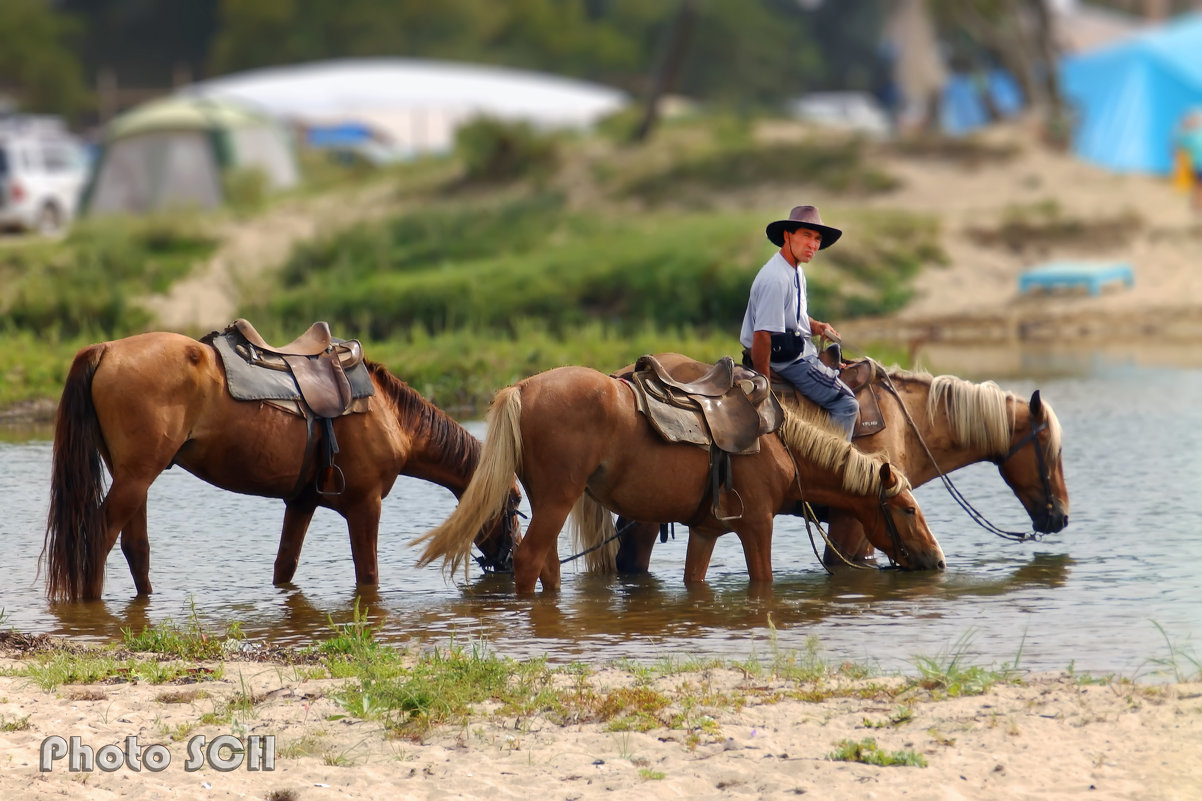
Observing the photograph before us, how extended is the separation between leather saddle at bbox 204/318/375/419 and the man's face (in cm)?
233

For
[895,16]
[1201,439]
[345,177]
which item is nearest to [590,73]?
[895,16]

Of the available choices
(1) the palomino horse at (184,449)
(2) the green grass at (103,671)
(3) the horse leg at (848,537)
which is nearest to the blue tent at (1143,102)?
(3) the horse leg at (848,537)

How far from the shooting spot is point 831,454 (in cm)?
840

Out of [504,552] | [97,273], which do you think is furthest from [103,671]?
[97,273]

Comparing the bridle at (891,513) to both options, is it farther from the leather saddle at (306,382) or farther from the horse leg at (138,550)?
the horse leg at (138,550)

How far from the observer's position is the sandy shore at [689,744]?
5.19m

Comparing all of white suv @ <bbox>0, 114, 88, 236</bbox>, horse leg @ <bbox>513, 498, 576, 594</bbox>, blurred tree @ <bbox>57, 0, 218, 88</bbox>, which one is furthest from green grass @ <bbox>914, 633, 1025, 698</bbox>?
blurred tree @ <bbox>57, 0, 218, 88</bbox>

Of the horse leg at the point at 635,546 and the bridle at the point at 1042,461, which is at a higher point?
the bridle at the point at 1042,461

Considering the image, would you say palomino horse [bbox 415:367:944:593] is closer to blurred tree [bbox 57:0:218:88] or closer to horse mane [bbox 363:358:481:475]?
horse mane [bbox 363:358:481:475]

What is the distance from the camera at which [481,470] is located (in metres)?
7.99

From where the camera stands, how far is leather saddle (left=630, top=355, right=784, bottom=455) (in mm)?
8164

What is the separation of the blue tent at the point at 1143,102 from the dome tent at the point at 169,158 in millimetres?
17159

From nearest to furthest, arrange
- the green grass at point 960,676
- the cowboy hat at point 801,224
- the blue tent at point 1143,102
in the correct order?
the green grass at point 960,676 < the cowboy hat at point 801,224 < the blue tent at point 1143,102

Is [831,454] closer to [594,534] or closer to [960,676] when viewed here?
[594,534]
